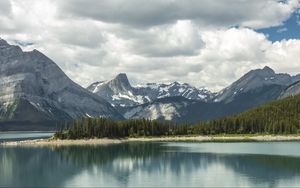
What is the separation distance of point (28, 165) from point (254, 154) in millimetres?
73258

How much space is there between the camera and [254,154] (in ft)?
538

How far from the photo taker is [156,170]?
416 feet

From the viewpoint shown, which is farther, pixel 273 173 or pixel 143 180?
pixel 273 173

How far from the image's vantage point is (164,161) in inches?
5906

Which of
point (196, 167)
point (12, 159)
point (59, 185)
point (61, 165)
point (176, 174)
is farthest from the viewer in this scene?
point (12, 159)

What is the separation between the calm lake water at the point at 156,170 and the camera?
103 m

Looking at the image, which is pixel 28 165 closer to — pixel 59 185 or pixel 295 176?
pixel 59 185

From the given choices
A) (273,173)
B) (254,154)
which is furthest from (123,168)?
(254,154)

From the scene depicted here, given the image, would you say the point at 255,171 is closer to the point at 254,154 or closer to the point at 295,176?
the point at 295,176

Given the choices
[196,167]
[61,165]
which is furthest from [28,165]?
[196,167]

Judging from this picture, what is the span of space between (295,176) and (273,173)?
627cm

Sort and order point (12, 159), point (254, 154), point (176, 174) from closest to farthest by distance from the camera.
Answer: point (176, 174), point (254, 154), point (12, 159)

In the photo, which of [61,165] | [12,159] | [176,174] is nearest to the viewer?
[176,174]

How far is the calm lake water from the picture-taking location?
10256 cm
